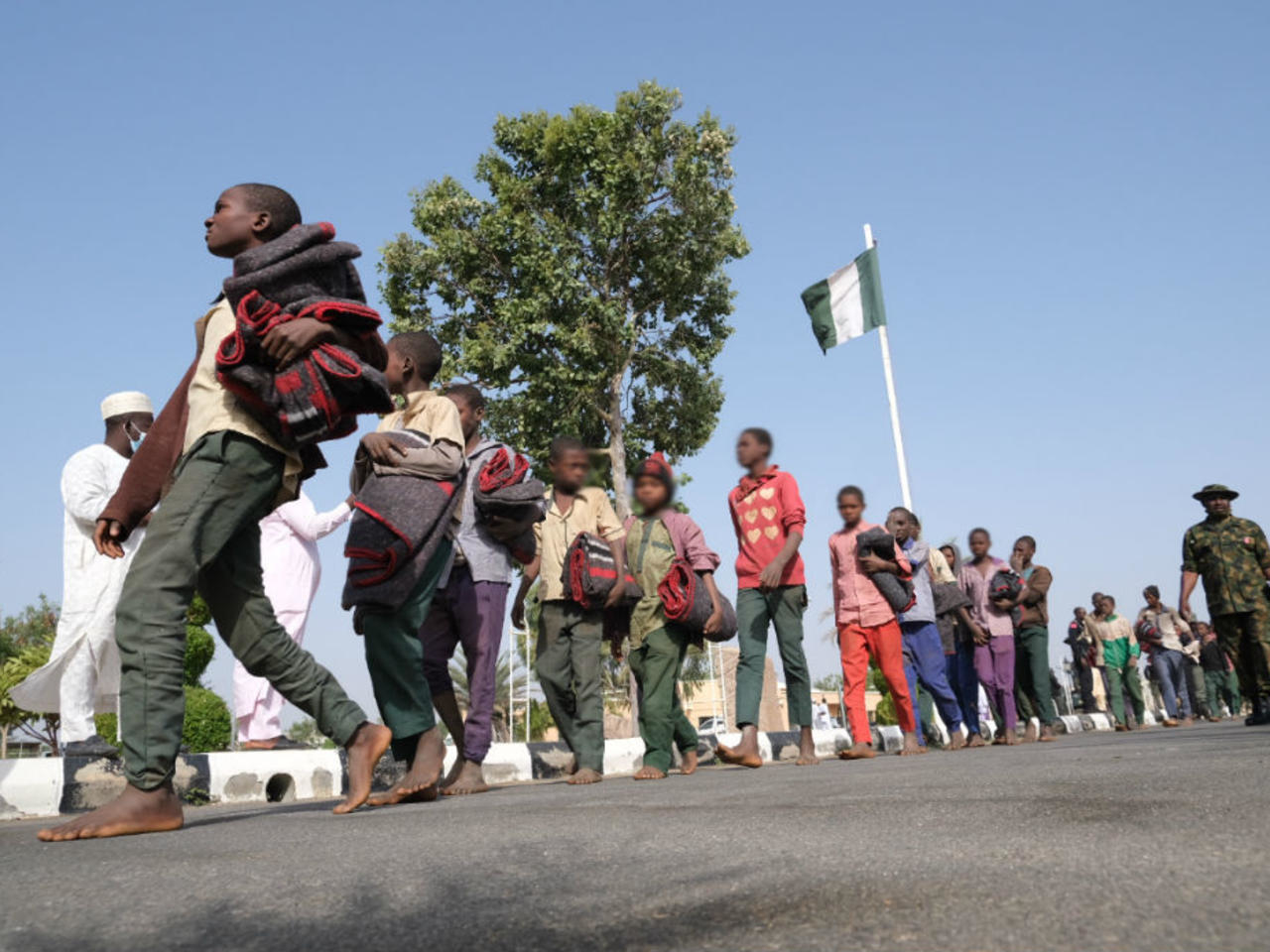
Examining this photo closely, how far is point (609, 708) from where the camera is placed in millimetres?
42781

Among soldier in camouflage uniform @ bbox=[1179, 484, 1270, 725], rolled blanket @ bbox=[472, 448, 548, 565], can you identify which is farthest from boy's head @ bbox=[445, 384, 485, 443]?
soldier in camouflage uniform @ bbox=[1179, 484, 1270, 725]

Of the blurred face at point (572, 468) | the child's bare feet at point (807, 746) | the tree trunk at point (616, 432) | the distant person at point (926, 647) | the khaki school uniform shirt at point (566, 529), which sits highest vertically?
the tree trunk at point (616, 432)

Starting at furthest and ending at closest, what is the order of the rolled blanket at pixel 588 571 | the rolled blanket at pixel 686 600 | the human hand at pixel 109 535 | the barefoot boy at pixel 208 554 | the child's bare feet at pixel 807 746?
the child's bare feet at pixel 807 746 < the rolled blanket at pixel 686 600 < the rolled blanket at pixel 588 571 < the human hand at pixel 109 535 < the barefoot boy at pixel 208 554

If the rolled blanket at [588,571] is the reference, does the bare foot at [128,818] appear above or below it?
below

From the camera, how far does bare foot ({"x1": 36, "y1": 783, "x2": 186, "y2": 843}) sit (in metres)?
3.21

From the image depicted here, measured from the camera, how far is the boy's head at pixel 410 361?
5.36 meters

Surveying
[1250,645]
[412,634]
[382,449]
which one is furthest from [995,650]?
[382,449]

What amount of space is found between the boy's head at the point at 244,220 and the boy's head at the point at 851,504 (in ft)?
18.7

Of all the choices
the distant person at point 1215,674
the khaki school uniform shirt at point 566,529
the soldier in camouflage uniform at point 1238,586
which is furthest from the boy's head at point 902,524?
the distant person at point 1215,674

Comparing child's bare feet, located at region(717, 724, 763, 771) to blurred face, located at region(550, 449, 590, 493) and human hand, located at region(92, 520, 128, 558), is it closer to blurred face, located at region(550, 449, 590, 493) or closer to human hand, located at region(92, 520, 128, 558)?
blurred face, located at region(550, 449, 590, 493)

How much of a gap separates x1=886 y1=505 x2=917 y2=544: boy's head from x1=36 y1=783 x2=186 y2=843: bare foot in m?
7.47

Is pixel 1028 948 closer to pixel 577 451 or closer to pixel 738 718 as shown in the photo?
pixel 577 451

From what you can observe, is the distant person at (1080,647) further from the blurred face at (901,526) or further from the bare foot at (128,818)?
the bare foot at (128,818)

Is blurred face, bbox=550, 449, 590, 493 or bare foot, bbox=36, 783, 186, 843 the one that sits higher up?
blurred face, bbox=550, 449, 590, 493
